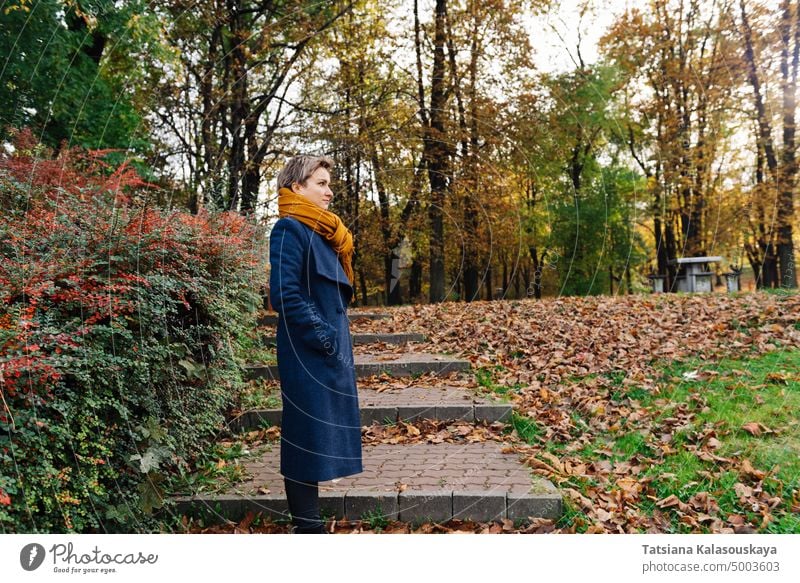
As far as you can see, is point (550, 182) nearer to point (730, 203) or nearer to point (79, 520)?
point (730, 203)

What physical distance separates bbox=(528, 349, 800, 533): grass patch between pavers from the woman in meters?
1.49

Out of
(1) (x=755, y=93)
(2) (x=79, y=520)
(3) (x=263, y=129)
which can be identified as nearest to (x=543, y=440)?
(2) (x=79, y=520)

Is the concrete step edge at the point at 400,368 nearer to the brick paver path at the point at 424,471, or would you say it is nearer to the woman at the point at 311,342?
the brick paver path at the point at 424,471

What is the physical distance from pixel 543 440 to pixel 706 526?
1370mm

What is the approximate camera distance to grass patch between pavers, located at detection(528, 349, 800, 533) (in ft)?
10.2

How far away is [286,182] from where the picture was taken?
2836 millimetres

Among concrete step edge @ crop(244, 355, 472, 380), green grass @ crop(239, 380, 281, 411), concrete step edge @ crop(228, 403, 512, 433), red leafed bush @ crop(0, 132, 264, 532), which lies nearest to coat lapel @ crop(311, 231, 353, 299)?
red leafed bush @ crop(0, 132, 264, 532)

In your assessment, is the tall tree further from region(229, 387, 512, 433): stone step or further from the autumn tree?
region(229, 387, 512, 433): stone step

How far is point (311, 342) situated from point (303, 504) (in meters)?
0.88

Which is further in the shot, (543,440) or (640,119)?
(640,119)

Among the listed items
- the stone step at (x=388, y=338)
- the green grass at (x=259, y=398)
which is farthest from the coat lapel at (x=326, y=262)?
the stone step at (x=388, y=338)

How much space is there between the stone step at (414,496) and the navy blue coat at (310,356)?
664 mm

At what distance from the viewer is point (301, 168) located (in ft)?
9.21
